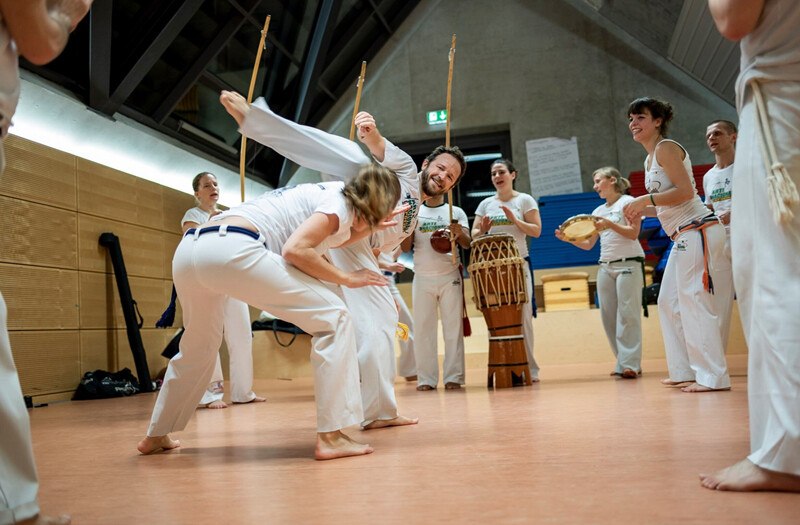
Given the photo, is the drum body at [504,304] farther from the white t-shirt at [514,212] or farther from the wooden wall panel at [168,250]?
the wooden wall panel at [168,250]

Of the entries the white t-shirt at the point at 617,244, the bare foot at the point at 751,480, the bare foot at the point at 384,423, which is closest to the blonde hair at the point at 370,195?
the bare foot at the point at 384,423

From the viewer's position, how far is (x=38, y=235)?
19.4 feet

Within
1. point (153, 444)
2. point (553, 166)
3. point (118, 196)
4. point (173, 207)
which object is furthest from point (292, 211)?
point (553, 166)

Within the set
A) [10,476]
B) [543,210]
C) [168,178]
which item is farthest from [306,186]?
[543,210]

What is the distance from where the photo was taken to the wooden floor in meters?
1.54

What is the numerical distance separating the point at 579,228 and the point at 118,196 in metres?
4.51

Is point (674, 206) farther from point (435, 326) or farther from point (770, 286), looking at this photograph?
point (770, 286)

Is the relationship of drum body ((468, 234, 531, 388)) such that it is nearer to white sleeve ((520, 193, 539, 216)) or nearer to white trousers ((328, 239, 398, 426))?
white sleeve ((520, 193, 539, 216))

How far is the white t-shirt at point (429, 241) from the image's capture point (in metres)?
5.36

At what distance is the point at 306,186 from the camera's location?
8.87ft

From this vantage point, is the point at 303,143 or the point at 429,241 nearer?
the point at 303,143

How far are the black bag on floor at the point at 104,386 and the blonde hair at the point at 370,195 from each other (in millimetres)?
4559

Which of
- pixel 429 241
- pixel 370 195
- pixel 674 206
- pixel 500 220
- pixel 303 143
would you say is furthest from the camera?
pixel 500 220

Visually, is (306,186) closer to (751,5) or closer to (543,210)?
(751,5)
